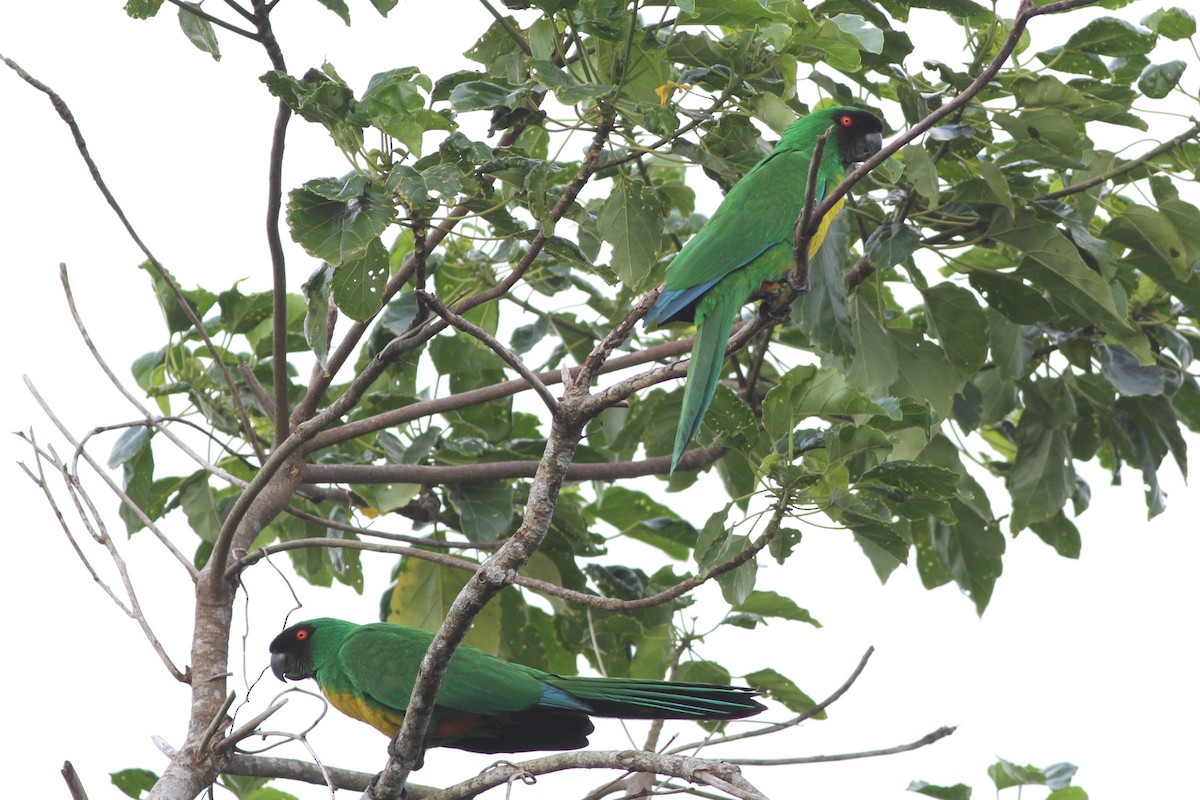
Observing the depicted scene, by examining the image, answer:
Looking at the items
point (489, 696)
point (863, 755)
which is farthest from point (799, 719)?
point (489, 696)

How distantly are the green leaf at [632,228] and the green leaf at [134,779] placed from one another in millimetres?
2153

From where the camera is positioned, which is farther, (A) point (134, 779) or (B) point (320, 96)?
(A) point (134, 779)

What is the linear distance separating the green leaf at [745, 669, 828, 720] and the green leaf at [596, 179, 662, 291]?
161 cm

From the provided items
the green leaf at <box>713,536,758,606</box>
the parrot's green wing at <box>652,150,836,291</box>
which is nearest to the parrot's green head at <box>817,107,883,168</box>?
the parrot's green wing at <box>652,150,836,291</box>

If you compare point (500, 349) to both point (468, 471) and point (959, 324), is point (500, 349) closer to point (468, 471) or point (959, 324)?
point (468, 471)

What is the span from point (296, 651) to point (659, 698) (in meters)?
1.69

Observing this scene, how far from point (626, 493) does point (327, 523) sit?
151 centimetres

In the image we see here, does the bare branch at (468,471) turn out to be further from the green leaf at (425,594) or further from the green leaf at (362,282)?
the green leaf at (362,282)

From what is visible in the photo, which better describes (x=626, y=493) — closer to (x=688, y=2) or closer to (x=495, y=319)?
(x=495, y=319)

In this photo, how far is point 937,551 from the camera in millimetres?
4508

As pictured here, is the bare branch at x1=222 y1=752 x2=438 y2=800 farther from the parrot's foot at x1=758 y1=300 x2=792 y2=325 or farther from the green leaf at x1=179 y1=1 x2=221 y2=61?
the green leaf at x1=179 y1=1 x2=221 y2=61

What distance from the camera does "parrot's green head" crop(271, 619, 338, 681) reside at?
4277 millimetres

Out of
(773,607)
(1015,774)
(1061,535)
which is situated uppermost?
(1061,535)

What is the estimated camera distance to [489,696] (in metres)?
3.55
